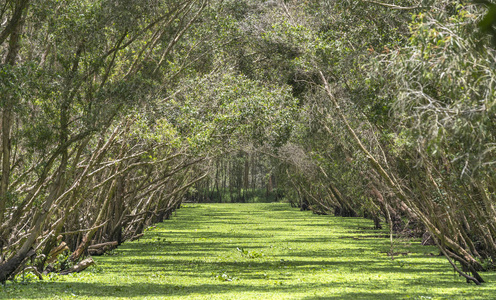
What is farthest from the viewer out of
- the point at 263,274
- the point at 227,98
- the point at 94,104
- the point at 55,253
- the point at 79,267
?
the point at 227,98

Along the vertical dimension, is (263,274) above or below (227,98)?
below

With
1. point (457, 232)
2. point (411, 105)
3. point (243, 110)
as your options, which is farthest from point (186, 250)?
point (411, 105)

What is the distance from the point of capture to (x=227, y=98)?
17016mm

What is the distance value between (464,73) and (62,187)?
9.69 meters

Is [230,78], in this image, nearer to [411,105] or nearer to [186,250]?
[186,250]

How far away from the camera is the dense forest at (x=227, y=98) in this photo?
292 inches

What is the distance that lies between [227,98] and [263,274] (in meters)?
4.78

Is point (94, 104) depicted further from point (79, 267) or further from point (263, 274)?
point (263, 274)

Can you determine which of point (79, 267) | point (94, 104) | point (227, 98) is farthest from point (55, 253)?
point (227, 98)

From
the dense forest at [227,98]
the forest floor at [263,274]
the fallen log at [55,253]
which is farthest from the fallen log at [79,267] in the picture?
the fallen log at [55,253]

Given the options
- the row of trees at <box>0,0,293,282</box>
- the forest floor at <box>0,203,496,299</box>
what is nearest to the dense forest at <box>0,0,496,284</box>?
Result: the row of trees at <box>0,0,293,282</box>

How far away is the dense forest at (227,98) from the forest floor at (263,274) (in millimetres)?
727

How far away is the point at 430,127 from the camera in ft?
22.2

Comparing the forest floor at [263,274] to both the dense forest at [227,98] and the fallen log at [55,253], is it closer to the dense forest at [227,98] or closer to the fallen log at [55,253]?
the fallen log at [55,253]
